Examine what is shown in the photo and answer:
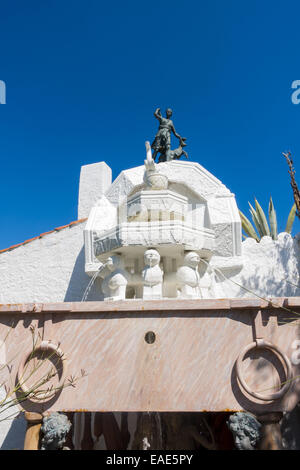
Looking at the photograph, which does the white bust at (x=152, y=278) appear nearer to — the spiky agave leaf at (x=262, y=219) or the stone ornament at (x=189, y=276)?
the stone ornament at (x=189, y=276)

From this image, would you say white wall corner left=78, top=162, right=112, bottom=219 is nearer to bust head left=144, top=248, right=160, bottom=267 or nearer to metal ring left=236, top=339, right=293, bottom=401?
bust head left=144, top=248, right=160, bottom=267

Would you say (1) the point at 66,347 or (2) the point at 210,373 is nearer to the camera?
(2) the point at 210,373

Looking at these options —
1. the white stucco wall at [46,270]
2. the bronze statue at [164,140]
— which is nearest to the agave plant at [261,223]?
the bronze statue at [164,140]

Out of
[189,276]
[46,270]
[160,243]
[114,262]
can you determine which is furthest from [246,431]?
[46,270]

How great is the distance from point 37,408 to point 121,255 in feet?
5.77

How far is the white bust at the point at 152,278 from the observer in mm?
3656

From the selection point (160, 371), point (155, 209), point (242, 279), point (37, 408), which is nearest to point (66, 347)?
point (37, 408)

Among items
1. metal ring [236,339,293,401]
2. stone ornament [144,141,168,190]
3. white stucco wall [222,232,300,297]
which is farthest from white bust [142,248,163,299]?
white stucco wall [222,232,300,297]

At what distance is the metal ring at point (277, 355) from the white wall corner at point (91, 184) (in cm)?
600

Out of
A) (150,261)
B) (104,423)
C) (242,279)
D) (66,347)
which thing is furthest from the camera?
(242,279)

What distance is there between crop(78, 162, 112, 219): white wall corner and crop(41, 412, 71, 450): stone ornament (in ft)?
18.6
